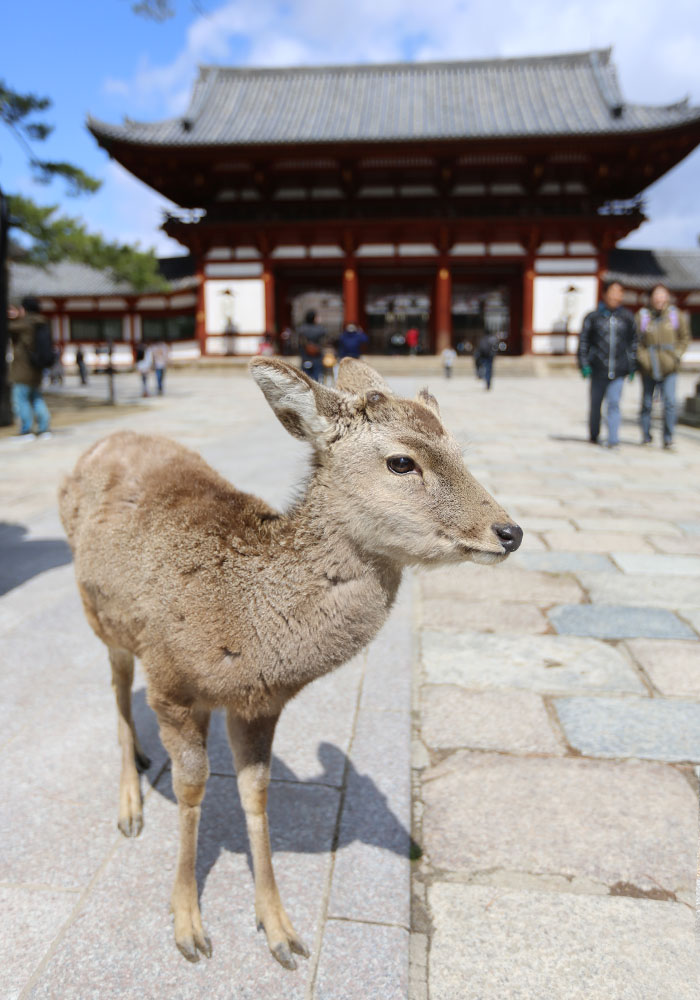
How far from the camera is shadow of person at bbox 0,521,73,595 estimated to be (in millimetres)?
4398

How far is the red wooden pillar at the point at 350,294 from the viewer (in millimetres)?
25156

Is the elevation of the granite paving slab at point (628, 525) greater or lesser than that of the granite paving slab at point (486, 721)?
greater

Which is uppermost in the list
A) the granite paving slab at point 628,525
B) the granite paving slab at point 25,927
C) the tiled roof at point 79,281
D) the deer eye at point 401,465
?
the tiled roof at point 79,281

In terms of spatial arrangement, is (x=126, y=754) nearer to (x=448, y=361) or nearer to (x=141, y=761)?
(x=141, y=761)

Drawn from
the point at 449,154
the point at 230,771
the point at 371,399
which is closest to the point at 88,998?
the point at 230,771

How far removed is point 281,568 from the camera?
174 cm

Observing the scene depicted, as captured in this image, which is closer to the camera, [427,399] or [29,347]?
[427,399]

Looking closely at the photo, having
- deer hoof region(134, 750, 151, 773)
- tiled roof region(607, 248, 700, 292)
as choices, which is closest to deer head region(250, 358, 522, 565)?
deer hoof region(134, 750, 151, 773)

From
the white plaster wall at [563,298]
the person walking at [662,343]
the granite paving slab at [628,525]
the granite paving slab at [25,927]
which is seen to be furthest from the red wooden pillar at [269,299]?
the granite paving slab at [25,927]

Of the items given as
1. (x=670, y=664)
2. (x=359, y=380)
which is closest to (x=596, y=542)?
(x=670, y=664)

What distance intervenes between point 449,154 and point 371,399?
2454 cm

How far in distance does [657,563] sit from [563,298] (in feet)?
73.4

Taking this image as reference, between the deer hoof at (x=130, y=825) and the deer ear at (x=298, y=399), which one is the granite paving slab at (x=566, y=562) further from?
the deer ear at (x=298, y=399)

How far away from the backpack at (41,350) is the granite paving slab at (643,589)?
7.68 m
